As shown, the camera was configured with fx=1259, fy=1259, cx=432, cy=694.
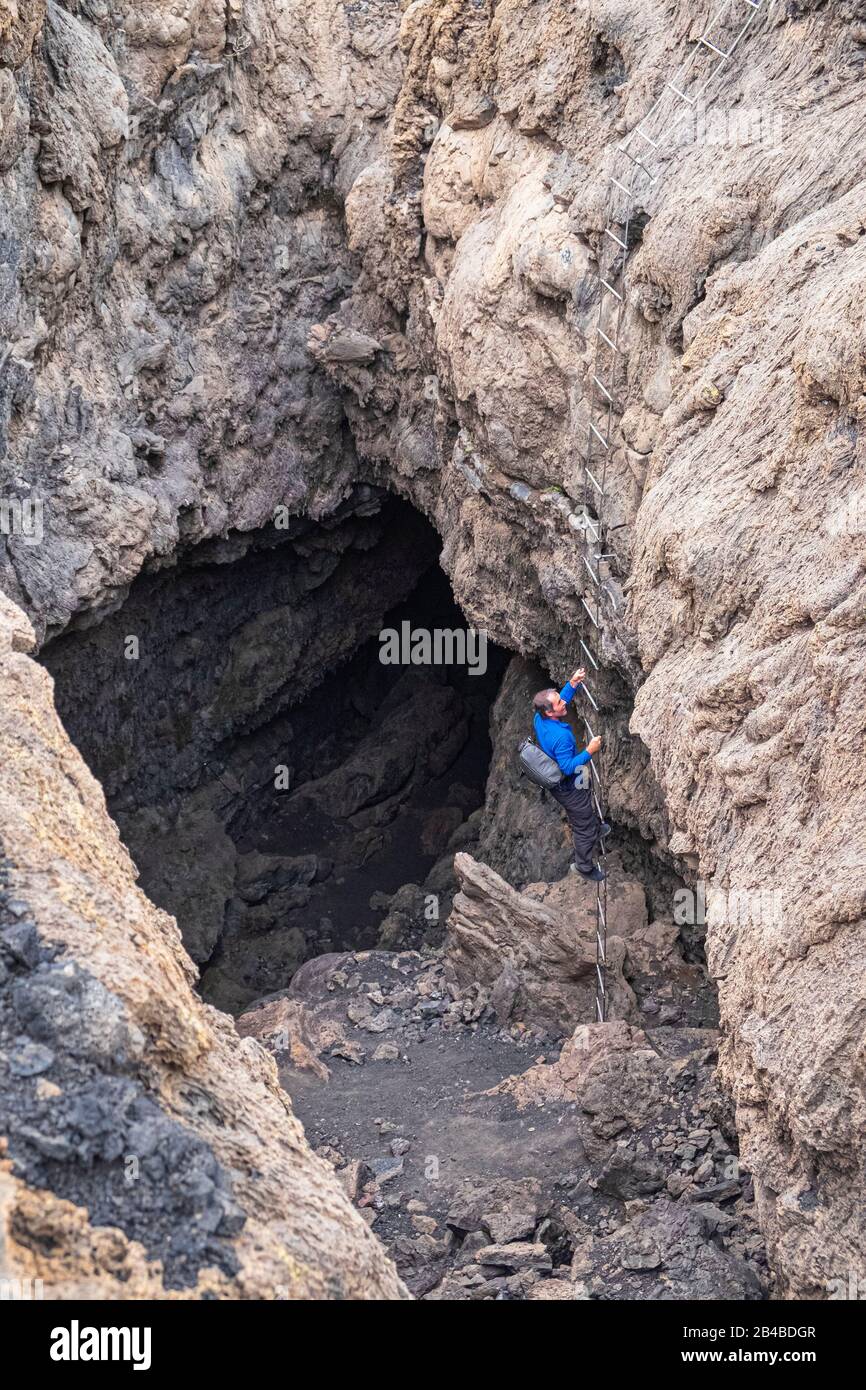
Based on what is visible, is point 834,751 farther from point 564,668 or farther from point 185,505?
point 185,505

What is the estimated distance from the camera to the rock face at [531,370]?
6.66 m

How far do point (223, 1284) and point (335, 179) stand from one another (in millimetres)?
13949

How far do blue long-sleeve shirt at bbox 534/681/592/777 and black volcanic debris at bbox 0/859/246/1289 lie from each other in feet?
24.6

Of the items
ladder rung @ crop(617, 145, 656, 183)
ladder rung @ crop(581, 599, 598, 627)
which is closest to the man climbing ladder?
ladder rung @ crop(581, 599, 598, 627)

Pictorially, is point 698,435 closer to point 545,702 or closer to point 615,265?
point 615,265

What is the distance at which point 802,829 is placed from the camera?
668 cm

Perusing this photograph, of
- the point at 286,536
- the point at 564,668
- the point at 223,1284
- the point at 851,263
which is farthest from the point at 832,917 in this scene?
the point at 286,536

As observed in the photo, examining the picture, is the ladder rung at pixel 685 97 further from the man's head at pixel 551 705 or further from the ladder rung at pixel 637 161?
the man's head at pixel 551 705

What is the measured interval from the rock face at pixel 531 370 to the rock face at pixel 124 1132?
1.30 ft

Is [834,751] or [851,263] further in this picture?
[851,263]

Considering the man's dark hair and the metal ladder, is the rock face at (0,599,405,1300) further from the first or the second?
the metal ladder

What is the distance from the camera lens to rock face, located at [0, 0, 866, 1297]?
6.66 metres

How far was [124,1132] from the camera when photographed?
158 inches
